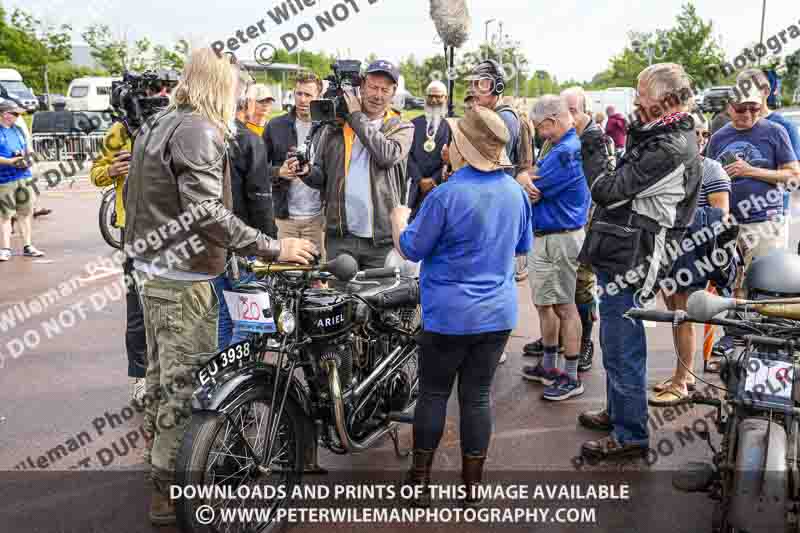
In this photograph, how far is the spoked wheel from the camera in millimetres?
2932

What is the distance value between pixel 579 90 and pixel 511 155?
0.79 meters

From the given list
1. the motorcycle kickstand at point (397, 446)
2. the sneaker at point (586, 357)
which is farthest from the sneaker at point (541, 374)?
the motorcycle kickstand at point (397, 446)

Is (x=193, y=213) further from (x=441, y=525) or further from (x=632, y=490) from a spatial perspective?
(x=632, y=490)

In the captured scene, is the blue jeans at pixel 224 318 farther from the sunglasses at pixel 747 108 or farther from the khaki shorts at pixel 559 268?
the sunglasses at pixel 747 108

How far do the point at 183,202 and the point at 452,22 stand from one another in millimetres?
5453

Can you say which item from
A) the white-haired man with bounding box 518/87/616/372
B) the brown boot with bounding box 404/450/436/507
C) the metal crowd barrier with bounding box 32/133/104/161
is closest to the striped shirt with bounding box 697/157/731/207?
the white-haired man with bounding box 518/87/616/372

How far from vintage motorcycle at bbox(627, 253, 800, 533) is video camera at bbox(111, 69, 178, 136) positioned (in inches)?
109

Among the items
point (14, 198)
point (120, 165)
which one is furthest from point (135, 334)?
point (14, 198)

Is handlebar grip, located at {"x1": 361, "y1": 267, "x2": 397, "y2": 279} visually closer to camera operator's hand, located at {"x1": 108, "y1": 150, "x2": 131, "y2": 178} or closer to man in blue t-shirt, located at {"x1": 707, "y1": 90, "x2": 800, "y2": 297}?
camera operator's hand, located at {"x1": 108, "y1": 150, "x2": 131, "y2": 178}

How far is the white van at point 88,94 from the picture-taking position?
30.7 meters

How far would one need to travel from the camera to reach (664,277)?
416 centimetres

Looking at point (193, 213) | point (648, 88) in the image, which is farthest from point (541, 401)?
point (193, 213)

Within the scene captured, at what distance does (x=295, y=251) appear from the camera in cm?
324

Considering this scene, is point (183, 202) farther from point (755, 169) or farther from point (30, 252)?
point (30, 252)
